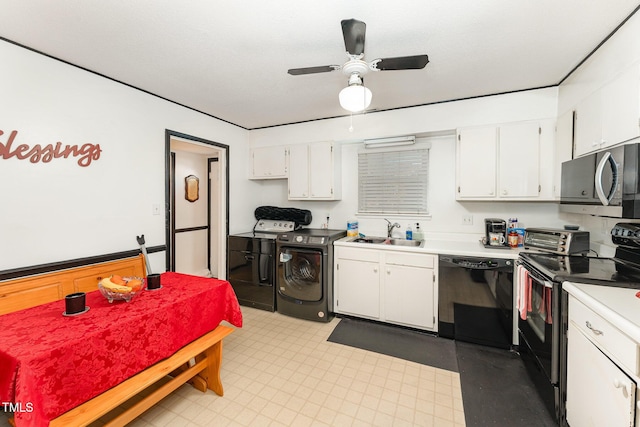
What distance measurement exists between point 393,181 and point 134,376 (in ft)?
10.1

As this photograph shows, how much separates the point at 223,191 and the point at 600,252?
400 centimetres

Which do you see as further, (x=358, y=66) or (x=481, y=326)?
(x=481, y=326)

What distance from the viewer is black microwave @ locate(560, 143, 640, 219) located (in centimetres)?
136

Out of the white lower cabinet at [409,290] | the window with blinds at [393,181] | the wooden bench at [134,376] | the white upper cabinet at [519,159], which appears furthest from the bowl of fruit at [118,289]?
the white upper cabinet at [519,159]

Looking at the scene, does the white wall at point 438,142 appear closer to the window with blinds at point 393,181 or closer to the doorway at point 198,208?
the window with blinds at point 393,181

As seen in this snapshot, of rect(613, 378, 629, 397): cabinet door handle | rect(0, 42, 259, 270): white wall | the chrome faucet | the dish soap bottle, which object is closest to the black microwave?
rect(613, 378, 629, 397): cabinet door handle

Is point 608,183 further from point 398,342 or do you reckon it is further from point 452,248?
point 398,342

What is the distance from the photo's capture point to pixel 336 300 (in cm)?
316

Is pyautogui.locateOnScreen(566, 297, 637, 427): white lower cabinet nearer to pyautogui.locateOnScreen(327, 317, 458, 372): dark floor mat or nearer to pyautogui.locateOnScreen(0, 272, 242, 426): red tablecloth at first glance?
pyautogui.locateOnScreen(327, 317, 458, 372): dark floor mat

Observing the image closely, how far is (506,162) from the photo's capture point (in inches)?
104

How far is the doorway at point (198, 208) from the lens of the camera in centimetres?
366

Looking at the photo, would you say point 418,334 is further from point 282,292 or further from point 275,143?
point 275,143

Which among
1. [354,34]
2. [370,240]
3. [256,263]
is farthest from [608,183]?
[256,263]

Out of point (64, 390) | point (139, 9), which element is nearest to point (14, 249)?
point (64, 390)
